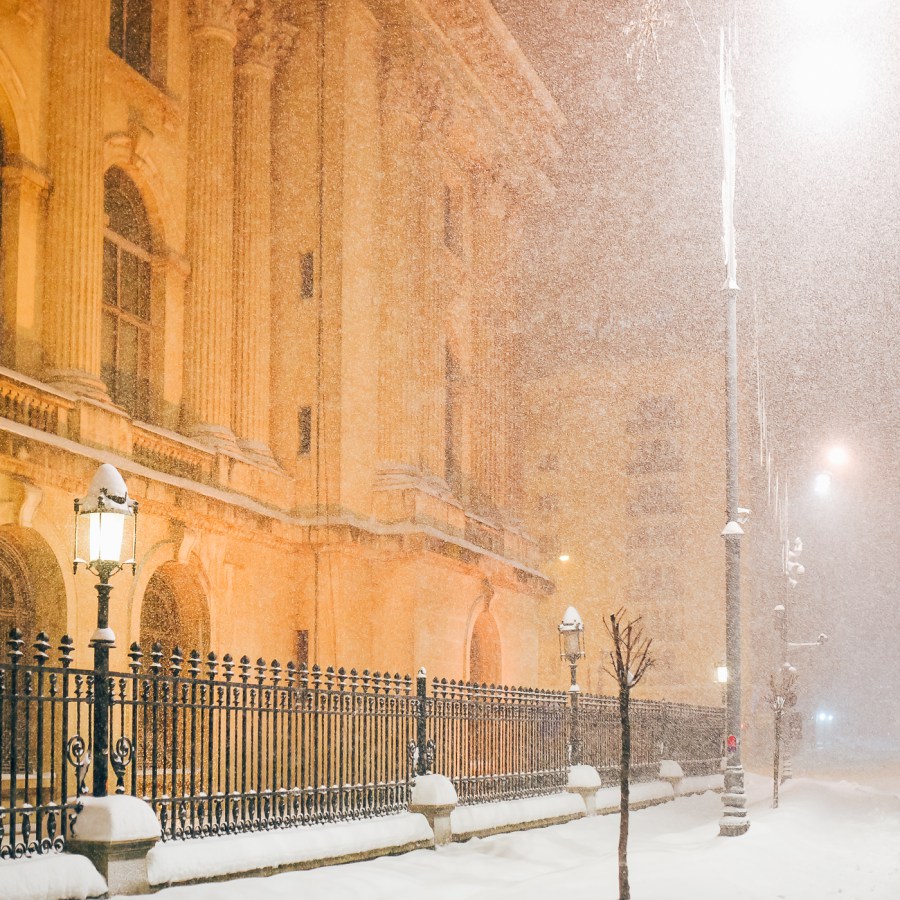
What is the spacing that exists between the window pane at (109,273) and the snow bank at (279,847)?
1257cm

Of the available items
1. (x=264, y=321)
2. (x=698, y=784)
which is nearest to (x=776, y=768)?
(x=698, y=784)

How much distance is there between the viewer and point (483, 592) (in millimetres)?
33562

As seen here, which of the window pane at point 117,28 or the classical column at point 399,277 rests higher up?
the window pane at point 117,28

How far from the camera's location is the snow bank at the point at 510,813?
56.3ft

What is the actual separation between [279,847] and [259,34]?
20870 mm

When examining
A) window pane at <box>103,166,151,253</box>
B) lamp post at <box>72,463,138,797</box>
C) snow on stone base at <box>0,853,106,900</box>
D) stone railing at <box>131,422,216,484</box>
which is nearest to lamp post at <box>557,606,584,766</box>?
stone railing at <box>131,422,216,484</box>

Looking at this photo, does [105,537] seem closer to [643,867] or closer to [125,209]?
[643,867]

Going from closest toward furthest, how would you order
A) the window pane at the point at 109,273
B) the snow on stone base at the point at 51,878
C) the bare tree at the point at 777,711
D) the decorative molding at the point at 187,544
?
1. the snow on stone base at the point at 51,878
2. the decorative molding at the point at 187,544
3. the window pane at the point at 109,273
4. the bare tree at the point at 777,711

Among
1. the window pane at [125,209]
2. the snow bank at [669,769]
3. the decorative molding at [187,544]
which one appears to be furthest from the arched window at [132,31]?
the snow bank at [669,769]

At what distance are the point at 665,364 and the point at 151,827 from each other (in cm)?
5397

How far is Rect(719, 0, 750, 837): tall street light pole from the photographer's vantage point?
1966 cm

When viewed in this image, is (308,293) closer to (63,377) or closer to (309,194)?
(309,194)

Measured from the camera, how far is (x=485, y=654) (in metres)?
36.2

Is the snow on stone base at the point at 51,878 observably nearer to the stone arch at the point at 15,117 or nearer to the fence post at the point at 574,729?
the fence post at the point at 574,729
